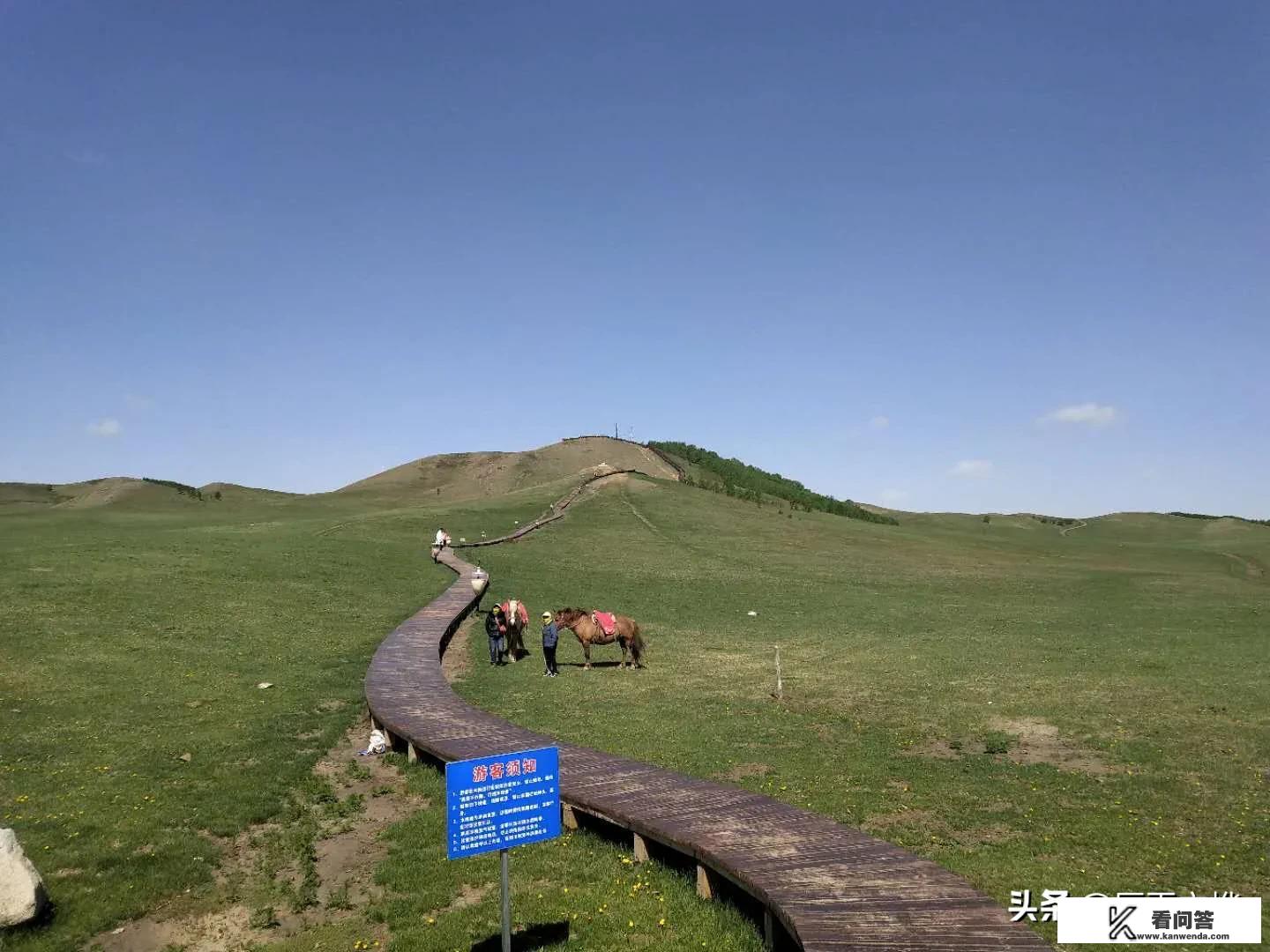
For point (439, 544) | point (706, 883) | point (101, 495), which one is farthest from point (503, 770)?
point (101, 495)

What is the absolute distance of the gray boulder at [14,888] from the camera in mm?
9891

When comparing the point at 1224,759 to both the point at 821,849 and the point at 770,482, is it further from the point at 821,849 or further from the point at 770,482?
the point at 770,482

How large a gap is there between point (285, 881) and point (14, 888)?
3335 millimetres

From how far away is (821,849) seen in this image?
36.8 feet

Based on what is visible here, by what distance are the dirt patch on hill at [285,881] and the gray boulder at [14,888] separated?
34.8 inches

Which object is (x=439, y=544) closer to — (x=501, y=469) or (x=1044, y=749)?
(x=1044, y=749)

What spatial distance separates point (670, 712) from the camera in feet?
70.7

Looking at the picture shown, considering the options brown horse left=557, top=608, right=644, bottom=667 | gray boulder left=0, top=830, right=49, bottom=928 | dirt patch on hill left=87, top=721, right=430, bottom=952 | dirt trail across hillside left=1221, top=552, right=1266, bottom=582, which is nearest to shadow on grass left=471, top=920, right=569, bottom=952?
dirt patch on hill left=87, top=721, right=430, bottom=952

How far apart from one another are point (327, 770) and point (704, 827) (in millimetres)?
9181

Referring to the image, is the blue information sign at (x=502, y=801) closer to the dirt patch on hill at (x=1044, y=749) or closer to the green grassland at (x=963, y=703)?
the green grassland at (x=963, y=703)

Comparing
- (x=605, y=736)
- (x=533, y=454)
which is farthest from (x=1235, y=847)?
(x=533, y=454)

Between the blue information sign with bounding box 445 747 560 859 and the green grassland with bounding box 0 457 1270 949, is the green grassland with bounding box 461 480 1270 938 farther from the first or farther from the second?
the blue information sign with bounding box 445 747 560 859

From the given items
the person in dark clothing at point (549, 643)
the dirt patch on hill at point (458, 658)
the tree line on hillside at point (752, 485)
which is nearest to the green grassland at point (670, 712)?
the dirt patch on hill at point (458, 658)

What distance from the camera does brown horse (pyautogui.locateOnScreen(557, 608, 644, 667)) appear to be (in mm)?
27781
